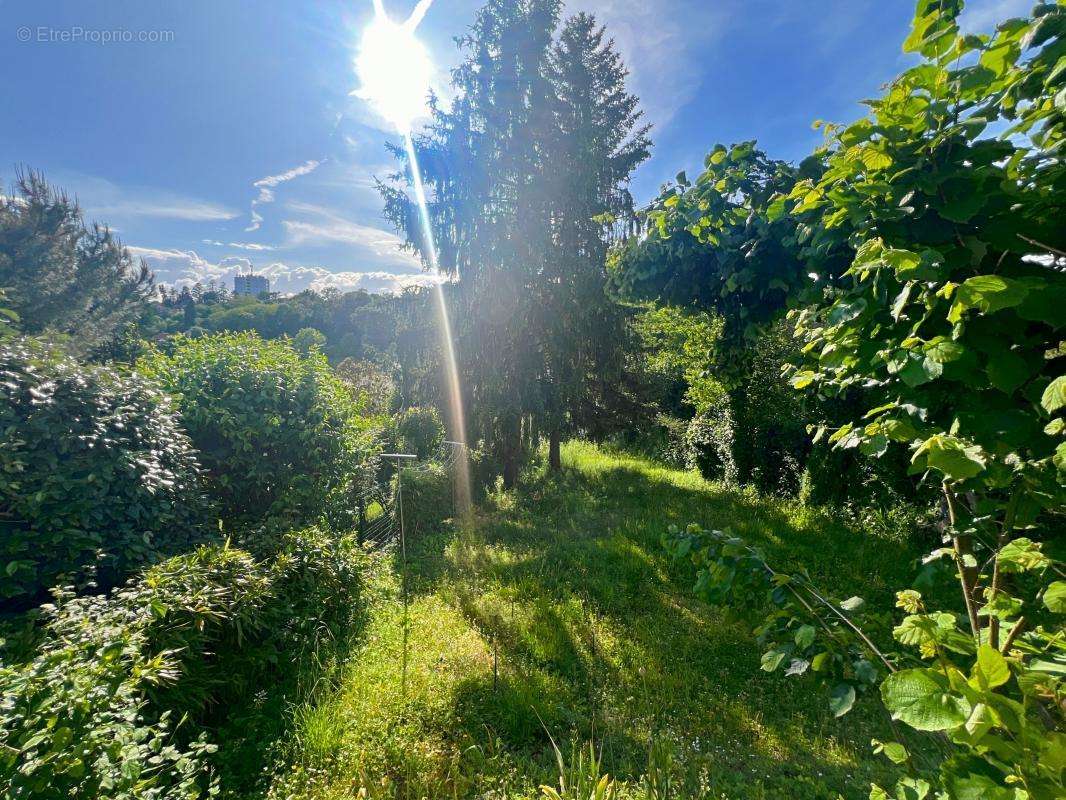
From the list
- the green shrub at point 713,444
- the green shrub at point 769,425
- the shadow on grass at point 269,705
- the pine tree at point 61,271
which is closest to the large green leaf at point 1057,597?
the shadow on grass at point 269,705

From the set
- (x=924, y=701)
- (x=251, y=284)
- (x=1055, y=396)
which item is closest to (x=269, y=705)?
(x=924, y=701)

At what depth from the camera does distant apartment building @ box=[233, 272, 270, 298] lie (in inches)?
2763

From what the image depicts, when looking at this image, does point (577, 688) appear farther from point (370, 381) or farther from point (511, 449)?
point (370, 381)

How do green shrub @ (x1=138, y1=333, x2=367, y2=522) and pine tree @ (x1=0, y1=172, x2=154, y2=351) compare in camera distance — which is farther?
pine tree @ (x1=0, y1=172, x2=154, y2=351)

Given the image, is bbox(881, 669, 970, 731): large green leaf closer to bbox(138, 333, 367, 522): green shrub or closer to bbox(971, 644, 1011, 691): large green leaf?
bbox(971, 644, 1011, 691): large green leaf

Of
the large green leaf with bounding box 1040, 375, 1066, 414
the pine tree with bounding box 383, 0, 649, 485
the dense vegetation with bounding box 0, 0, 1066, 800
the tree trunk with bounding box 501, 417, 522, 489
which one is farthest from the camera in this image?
the tree trunk with bounding box 501, 417, 522, 489

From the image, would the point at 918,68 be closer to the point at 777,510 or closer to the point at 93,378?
the point at 93,378

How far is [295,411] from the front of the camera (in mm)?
5496

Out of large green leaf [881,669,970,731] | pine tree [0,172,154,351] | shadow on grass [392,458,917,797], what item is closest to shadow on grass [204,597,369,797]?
shadow on grass [392,458,917,797]

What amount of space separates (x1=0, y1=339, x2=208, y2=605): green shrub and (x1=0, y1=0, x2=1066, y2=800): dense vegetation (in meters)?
0.02

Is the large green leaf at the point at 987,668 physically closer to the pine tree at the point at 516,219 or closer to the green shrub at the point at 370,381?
the pine tree at the point at 516,219

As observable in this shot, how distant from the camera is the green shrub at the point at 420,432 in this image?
43.1 ft

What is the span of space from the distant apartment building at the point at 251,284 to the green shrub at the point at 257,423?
77.5m

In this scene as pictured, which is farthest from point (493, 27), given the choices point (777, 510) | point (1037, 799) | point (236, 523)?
point (1037, 799)
